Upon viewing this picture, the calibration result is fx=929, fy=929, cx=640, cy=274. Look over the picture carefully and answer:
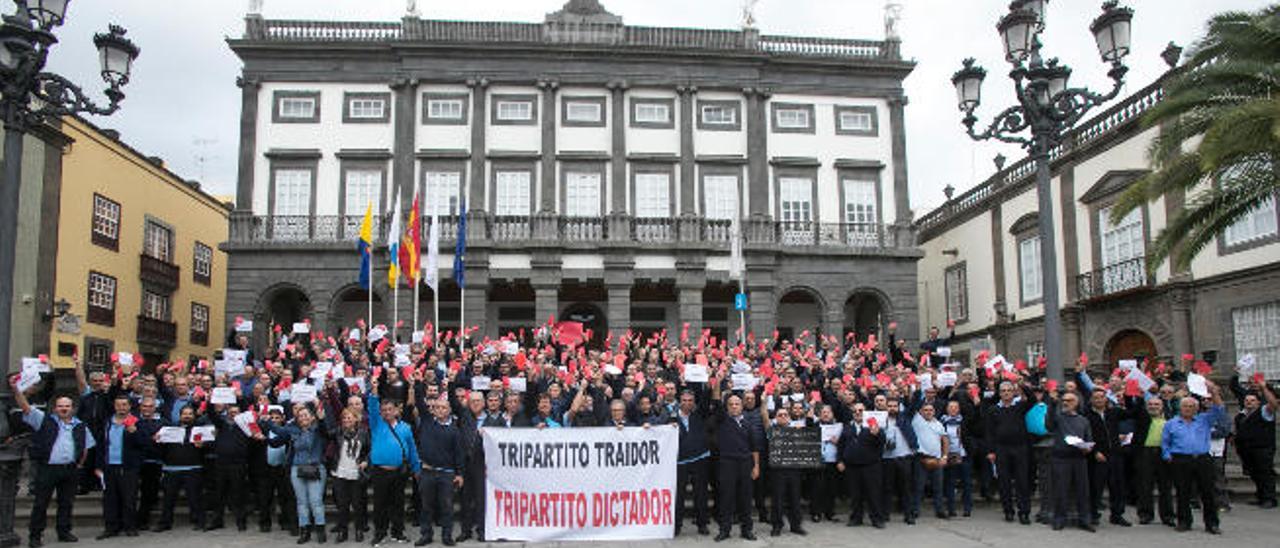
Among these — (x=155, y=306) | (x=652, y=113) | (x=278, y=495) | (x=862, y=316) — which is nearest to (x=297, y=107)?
(x=155, y=306)

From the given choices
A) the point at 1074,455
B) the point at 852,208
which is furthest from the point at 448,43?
the point at 1074,455

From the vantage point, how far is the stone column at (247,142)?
29375 mm

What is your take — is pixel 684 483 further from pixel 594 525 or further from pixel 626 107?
pixel 626 107

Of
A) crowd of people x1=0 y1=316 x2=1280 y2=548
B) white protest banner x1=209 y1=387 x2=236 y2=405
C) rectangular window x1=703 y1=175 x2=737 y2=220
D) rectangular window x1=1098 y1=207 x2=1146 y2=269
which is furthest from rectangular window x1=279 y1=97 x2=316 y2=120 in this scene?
rectangular window x1=1098 y1=207 x2=1146 y2=269

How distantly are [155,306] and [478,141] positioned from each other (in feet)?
45.7

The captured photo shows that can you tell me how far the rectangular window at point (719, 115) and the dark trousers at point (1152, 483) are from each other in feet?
67.1

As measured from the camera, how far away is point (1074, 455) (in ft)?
38.5

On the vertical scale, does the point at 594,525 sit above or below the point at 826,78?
below

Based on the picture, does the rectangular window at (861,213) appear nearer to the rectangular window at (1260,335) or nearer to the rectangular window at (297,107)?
the rectangular window at (1260,335)

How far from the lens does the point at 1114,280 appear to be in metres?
25.7

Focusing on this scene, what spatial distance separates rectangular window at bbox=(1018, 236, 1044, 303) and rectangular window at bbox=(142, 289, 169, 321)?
97.8 feet

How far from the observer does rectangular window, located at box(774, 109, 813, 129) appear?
3145 centimetres

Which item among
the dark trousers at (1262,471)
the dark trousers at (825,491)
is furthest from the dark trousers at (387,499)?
the dark trousers at (1262,471)

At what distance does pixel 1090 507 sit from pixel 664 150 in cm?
2062
